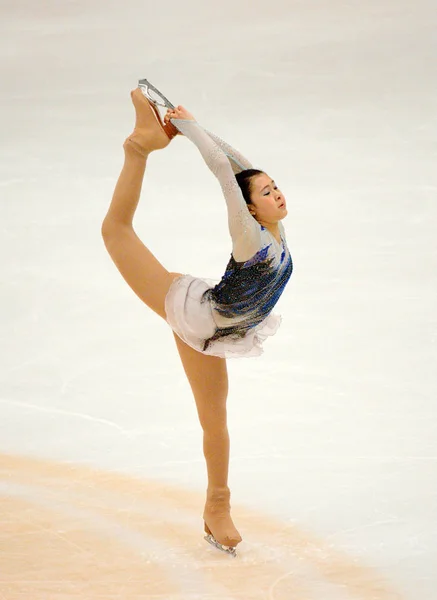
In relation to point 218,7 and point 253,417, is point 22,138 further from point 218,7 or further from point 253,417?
point 253,417

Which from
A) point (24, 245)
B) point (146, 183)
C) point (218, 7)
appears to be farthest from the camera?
point (218, 7)

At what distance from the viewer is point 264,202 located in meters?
3.25

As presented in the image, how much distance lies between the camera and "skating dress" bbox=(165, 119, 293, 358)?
10.3ft

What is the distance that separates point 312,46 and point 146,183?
188 centimetres

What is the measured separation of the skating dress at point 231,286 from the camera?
314cm

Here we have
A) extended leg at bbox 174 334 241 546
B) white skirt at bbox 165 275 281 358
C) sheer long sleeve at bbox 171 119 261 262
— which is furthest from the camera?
extended leg at bbox 174 334 241 546

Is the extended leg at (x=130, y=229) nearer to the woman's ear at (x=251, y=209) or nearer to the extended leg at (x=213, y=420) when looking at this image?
the extended leg at (x=213, y=420)

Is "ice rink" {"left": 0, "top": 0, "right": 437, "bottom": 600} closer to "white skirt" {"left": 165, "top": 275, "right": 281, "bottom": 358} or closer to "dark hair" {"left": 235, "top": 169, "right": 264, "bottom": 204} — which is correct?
"white skirt" {"left": 165, "top": 275, "right": 281, "bottom": 358}

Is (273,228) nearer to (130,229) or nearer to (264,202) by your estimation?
(264,202)

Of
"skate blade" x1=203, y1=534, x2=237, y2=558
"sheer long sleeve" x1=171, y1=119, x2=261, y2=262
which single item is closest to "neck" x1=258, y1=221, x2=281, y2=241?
"sheer long sleeve" x1=171, y1=119, x2=261, y2=262

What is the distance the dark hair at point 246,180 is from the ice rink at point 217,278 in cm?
100

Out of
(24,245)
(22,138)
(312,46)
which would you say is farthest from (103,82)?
(24,245)

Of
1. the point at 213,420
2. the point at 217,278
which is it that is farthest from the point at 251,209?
the point at 217,278

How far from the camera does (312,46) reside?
7586 mm
